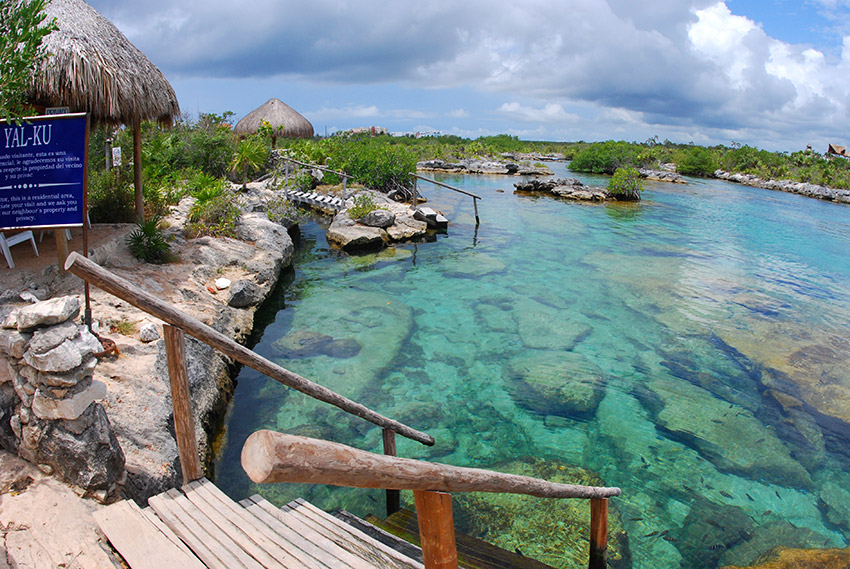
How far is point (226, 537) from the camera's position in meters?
2.82

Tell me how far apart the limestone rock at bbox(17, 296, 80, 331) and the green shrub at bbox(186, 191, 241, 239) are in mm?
6903

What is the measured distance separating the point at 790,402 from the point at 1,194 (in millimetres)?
9901

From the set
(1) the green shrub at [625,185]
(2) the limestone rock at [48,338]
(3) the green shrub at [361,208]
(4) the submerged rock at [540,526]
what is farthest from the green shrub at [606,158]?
(2) the limestone rock at [48,338]

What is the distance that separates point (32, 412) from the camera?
3182 millimetres

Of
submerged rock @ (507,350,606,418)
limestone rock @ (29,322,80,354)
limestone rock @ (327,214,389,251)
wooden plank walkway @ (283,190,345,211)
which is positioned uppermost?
wooden plank walkway @ (283,190,345,211)

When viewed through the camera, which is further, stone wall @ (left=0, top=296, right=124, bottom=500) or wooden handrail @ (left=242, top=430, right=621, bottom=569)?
stone wall @ (left=0, top=296, right=124, bottom=500)

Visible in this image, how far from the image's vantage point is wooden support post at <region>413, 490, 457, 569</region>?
175 cm

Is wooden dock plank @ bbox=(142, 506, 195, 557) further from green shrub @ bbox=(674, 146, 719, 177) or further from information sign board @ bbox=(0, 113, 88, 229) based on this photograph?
green shrub @ bbox=(674, 146, 719, 177)

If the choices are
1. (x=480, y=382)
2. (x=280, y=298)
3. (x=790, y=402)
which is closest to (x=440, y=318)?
(x=480, y=382)

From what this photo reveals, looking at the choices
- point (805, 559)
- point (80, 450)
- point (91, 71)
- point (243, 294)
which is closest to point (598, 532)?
point (805, 559)

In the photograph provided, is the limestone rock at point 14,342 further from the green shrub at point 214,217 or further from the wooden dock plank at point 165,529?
the green shrub at point 214,217

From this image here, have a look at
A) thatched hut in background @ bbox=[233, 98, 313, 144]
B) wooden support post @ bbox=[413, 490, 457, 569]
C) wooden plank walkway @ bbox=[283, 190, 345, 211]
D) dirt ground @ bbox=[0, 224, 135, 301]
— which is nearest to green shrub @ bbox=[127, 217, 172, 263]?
dirt ground @ bbox=[0, 224, 135, 301]

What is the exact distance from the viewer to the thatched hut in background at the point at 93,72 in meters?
6.53

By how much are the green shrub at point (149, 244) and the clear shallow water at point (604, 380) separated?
2.14 meters
